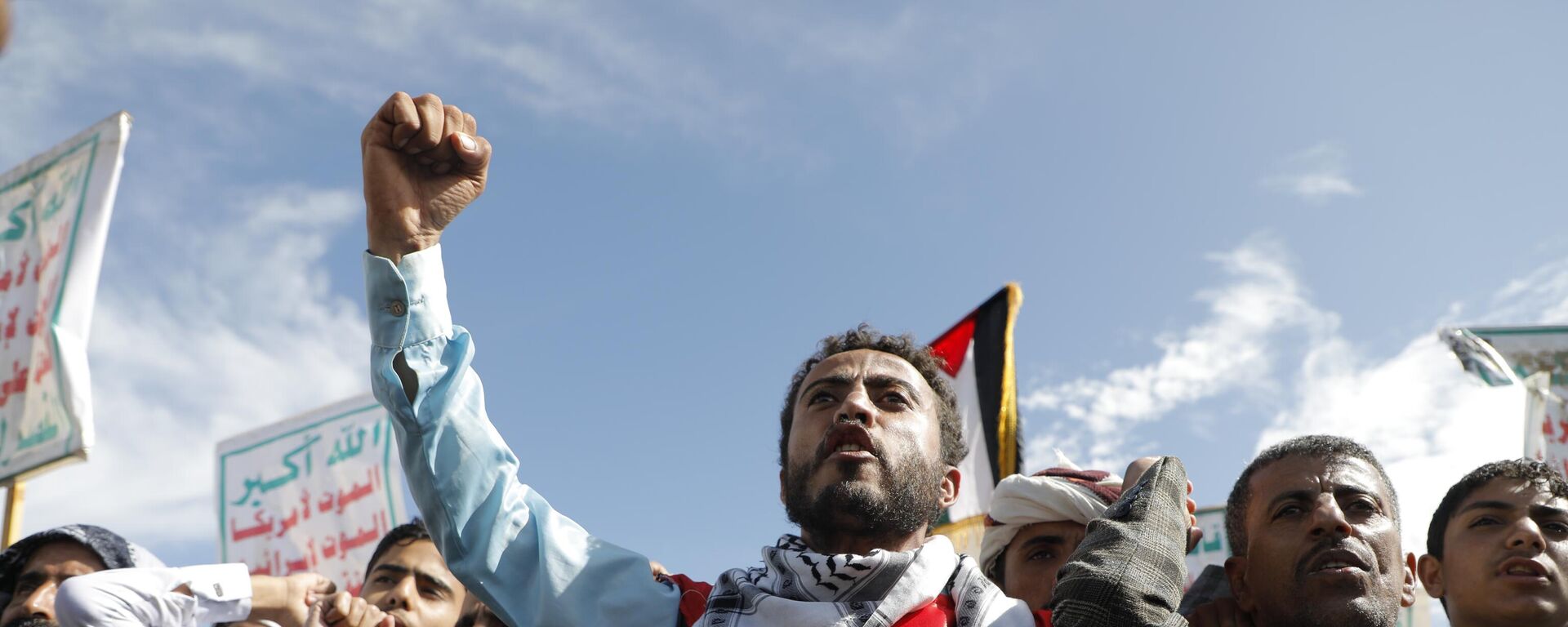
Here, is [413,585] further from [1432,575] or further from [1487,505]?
[1487,505]

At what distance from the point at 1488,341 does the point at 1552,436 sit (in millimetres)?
1055

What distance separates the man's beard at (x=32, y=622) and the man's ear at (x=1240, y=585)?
3.43 meters

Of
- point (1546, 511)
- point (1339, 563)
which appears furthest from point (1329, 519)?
point (1546, 511)

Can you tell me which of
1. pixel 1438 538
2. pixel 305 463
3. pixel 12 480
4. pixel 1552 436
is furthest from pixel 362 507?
pixel 1552 436

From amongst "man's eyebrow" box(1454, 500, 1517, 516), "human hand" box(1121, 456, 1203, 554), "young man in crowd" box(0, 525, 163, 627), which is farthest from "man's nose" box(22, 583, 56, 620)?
"man's eyebrow" box(1454, 500, 1517, 516)

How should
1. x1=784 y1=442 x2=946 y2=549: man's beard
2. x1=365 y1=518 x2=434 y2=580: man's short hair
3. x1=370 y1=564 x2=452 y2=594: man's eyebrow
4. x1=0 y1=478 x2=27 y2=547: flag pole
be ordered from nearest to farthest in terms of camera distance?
x1=784 y1=442 x2=946 y2=549: man's beard
x1=370 y1=564 x2=452 y2=594: man's eyebrow
x1=365 y1=518 x2=434 y2=580: man's short hair
x1=0 y1=478 x2=27 y2=547: flag pole

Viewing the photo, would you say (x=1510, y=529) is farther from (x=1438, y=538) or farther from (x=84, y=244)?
(x=84, y=244)

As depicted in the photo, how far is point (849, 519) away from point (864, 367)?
46cm

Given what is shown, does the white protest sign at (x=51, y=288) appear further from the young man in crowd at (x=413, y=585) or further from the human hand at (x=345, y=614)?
the human hand at (x=345, y=614)

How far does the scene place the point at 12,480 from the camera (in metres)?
6.27

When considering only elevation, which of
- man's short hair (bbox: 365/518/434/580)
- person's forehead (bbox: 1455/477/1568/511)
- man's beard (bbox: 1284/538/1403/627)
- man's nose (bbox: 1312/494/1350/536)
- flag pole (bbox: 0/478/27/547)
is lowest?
man's beard (bbox: 1284/538/1403/627)

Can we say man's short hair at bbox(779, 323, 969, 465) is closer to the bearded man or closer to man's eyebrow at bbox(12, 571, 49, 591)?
the bearded man

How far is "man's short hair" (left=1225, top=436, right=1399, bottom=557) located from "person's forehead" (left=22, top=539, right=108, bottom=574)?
3540 millimetres

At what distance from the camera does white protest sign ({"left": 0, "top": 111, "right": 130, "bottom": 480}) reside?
6219 millimetres
